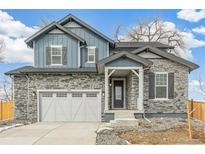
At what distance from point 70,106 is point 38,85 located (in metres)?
2.23

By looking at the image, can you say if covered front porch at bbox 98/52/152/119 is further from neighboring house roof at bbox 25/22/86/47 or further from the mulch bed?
the mulch bed

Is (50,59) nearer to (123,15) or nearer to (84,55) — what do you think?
(84,55)

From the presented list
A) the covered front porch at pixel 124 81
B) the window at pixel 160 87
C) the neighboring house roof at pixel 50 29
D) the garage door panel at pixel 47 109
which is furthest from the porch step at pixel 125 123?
A: the neighboring house roof at pixel 50 29

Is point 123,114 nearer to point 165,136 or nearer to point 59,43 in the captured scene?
point 165,136

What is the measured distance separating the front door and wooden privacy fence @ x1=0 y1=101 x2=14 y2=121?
6.35m

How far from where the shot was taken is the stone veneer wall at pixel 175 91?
71.5 feet

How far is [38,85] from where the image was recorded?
22500mm

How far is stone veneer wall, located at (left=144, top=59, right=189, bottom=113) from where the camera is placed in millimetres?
21797

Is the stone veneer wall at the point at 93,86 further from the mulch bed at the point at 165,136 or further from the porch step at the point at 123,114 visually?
the mulch bed at the point at 165,136

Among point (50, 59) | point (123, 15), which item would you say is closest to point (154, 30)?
point (123, 15)

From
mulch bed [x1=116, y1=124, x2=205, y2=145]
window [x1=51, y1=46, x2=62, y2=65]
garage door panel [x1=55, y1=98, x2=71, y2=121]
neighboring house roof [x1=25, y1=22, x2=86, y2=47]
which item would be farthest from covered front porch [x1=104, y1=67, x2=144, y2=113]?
mulch bed [x1=116, y1=124, x2=205, y2=145]

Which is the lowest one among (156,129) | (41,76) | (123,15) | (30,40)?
(156,129)
